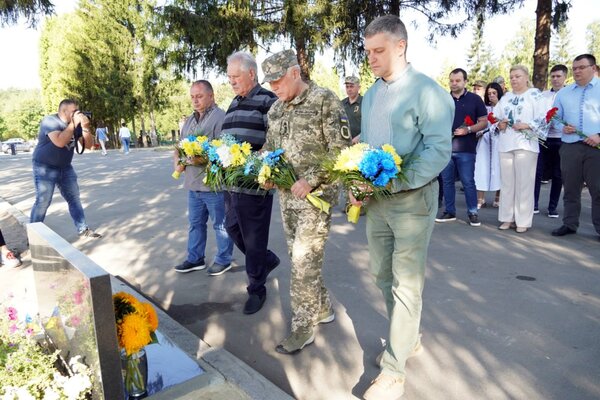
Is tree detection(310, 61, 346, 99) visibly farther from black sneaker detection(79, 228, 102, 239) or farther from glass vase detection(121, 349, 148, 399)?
black sneaker detection(79, 228, 102, 239)

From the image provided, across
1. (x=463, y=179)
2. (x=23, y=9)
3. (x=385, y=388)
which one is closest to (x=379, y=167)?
(x=385, y=388)

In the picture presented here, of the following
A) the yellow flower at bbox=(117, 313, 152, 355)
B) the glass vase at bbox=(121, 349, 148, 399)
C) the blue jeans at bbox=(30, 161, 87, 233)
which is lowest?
the glass vase at bbox=(121, 349, 148, 399)

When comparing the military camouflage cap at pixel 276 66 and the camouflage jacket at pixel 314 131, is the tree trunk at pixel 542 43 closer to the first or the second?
the camouflage jacket at pixel 314 131

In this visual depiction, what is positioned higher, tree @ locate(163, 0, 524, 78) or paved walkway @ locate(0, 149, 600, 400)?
tree @ locate(163, 0, 524, 78)

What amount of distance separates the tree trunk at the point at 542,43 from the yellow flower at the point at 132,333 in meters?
10.5

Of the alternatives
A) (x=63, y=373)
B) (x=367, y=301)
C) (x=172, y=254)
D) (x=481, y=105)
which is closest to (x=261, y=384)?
(x=63, y=373)

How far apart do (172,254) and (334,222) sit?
8.26 feet

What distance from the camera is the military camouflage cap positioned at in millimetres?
3102

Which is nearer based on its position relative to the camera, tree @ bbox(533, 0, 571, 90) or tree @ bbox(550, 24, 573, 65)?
tree @ bbox(533, 0, 571, 90)

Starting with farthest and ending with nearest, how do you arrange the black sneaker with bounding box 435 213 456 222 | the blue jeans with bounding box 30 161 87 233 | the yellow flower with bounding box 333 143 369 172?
1. the black sneaker with bounding box 435 213 456 222
2. the blue jeans with bounding box 30 161 87 233
3. the yellow flower with bounding box 333 143 369 172

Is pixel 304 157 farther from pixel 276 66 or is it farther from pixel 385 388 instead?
pixel 385 388

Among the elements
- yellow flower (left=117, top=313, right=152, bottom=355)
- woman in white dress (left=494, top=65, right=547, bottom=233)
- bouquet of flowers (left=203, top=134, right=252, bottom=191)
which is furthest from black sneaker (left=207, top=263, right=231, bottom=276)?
woman in white dress (left=494, top=65, right=547, bottom=233)

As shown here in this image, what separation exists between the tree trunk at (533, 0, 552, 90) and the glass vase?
1050 cm

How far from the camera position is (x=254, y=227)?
3.89 meters
